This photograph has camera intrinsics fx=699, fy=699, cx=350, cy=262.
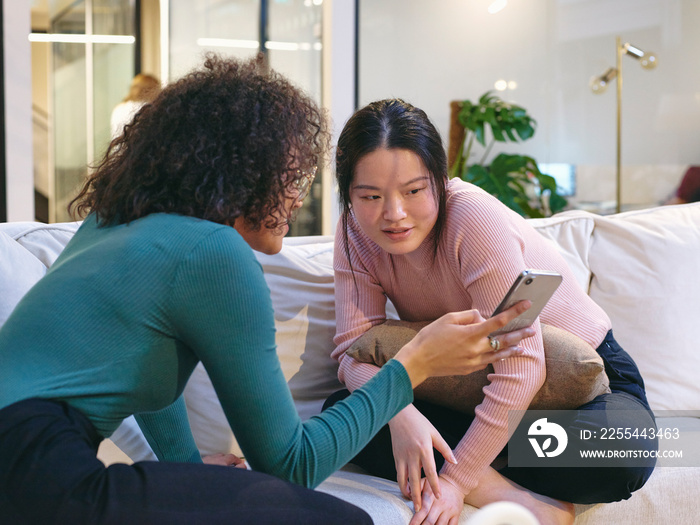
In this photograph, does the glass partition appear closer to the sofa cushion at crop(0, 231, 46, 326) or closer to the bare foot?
the sofa cushion at crop(0, 231, 46, 326)

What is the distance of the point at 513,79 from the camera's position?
459 centimetres

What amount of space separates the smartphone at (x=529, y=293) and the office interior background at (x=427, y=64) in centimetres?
348

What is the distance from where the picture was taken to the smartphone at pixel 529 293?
97cm

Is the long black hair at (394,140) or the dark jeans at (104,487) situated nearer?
the dark jeans at (104,487)

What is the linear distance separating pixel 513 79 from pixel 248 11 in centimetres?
180

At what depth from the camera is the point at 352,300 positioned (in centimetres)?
149

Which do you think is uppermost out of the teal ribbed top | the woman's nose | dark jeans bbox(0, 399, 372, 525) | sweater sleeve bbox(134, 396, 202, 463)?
the woman's nose

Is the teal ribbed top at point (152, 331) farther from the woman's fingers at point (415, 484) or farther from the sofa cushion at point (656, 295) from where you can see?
the sofa cushion at point (656, 295)

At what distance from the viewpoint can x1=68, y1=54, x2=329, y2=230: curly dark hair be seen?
909 mm

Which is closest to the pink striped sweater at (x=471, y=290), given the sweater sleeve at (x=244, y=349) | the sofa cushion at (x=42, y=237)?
the sweater sleeve at (x=244, y=349)

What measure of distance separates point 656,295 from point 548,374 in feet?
2.12

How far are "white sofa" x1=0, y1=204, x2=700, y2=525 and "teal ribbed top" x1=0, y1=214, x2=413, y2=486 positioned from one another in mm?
379

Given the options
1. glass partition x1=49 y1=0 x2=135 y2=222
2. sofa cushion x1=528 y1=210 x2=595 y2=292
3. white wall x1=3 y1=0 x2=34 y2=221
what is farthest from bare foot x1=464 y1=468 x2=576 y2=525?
glass partition x1=49 y1=0 x2=135 y2=222

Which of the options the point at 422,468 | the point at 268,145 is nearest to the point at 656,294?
the point at 422,468
